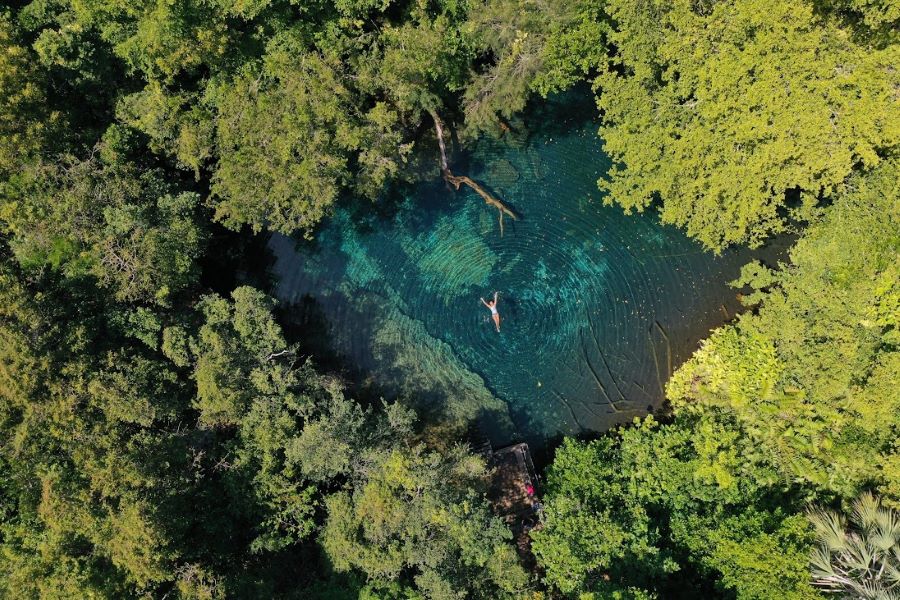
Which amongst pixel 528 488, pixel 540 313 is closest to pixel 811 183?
pixel 540 313

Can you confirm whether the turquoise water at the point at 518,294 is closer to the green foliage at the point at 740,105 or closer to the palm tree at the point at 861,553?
the green foliage at the point at 740,105

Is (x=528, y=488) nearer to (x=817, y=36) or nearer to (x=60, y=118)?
(x=817, y=36)

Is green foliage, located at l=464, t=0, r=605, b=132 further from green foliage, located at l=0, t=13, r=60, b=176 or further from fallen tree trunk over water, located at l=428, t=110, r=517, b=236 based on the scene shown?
green foliage, located at l=0, t=13, r=60, b=176

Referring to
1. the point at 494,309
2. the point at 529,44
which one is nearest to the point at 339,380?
the point at 494,309

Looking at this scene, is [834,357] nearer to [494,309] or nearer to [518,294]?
[518,294]

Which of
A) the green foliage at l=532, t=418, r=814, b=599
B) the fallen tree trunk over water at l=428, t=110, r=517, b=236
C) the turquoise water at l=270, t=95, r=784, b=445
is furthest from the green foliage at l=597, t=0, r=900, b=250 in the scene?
the green foliage at l=532, t=418, r=814, b=599

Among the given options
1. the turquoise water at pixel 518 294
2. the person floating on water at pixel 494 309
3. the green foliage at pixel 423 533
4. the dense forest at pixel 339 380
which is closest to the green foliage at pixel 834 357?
the dense forest at pixel 339 380
